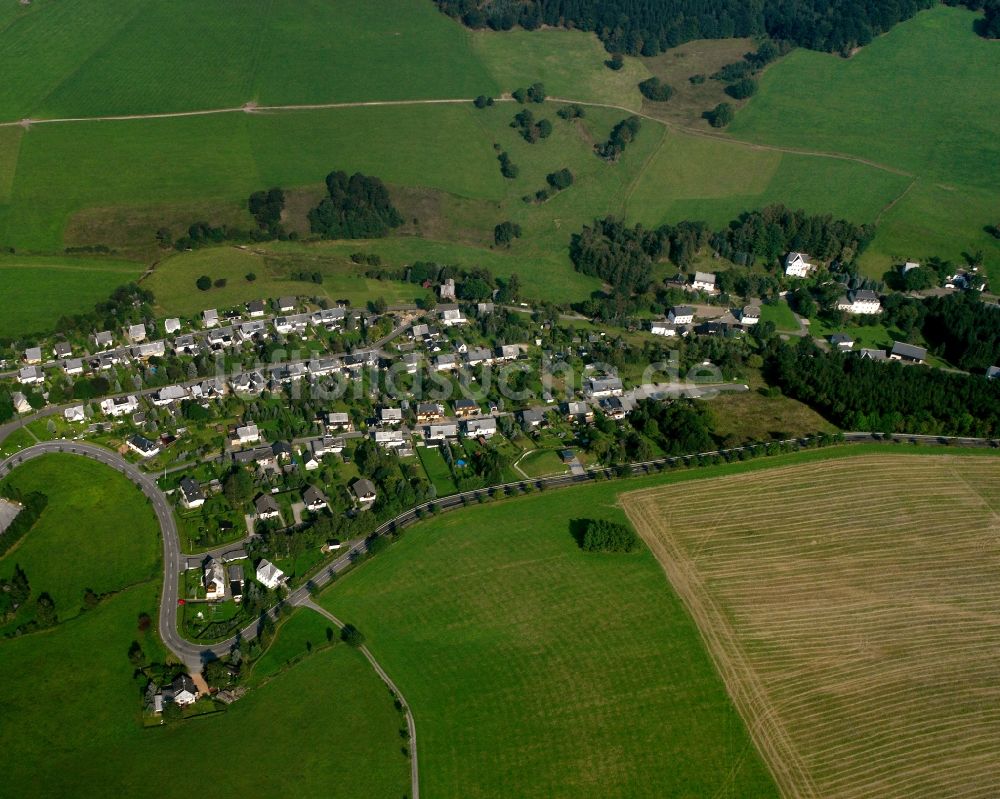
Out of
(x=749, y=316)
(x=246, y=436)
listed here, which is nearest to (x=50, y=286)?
(x=246, y=436)

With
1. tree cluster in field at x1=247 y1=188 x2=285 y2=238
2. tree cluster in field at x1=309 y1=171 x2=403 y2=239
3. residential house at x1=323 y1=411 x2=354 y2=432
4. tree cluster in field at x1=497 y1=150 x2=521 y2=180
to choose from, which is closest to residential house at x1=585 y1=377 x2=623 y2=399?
residential house at x1=323 y1=411 x2=354 y2=432

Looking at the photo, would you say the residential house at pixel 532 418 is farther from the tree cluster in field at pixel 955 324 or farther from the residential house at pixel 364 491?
the tree cluster in field at pixel 955 324

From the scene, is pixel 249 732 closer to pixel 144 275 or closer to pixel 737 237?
pixel 144 275

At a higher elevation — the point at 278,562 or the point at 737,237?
the point at 737,237

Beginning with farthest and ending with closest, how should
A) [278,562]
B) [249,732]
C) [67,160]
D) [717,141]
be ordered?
[717,141] < [67,160] < [278,562] < [249,732]

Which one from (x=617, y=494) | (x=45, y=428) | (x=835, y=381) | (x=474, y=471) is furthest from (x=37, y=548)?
(x=835, y=381)

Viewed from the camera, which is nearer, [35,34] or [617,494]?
[617,494]

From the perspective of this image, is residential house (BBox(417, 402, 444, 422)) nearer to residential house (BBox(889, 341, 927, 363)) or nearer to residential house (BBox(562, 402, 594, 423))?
residential house (BBox(562, 402, 594, 423))
